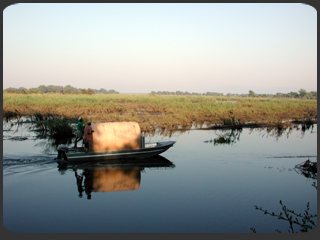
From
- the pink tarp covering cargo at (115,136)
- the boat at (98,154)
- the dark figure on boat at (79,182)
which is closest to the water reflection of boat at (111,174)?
the dark figure on boat at (79,182)

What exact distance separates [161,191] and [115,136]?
3.98 meters

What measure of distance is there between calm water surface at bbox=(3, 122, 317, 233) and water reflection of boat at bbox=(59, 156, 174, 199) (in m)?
0.03

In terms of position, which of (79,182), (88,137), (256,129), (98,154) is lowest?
(79,182)

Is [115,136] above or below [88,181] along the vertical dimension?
above

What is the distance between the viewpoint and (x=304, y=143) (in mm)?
22297

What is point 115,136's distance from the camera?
16.0 metres

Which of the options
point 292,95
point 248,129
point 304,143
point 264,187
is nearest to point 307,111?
point 248,129

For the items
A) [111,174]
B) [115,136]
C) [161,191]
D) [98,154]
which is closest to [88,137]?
[98,154]

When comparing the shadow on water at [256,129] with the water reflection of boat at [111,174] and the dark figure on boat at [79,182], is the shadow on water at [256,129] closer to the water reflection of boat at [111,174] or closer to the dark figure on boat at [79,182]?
the water reflection of boat at [111,174]

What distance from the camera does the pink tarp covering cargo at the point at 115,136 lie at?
618 inches

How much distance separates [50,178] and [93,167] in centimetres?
222

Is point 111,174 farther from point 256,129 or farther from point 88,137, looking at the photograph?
point 256,129

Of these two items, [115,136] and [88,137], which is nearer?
[88,137]

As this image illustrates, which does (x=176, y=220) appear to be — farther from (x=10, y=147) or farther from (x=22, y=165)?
(x=10, y=147)
